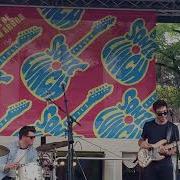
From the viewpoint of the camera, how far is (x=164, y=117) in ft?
22.9

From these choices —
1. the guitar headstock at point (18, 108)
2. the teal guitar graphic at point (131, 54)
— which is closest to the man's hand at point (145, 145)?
the teal guitar graphic at point (131, 54)

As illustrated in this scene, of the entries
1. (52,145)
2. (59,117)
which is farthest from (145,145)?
(59,117)

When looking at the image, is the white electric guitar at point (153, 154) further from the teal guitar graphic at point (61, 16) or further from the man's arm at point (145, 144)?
the teal guitar graphic at point (61, 16)

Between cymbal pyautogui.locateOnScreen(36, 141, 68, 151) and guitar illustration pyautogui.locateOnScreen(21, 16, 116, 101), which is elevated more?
guitar illustration pyautogui.locateOnScreen(21, 16, 116, 101)

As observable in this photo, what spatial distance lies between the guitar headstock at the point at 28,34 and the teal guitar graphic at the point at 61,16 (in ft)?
0.94

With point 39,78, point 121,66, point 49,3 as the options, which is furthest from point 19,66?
point 121,66

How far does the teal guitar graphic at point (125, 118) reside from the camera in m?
→ 9.91

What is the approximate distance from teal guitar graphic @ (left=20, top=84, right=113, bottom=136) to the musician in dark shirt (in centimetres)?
291

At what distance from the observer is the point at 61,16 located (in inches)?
393

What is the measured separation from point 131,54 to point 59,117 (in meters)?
1.85

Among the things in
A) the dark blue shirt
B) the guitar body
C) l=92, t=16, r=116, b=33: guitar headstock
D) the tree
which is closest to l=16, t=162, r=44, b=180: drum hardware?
the guitar body

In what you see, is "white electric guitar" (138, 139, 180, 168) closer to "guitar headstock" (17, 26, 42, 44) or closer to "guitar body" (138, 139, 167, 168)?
"guitar body" (138, 139, 167, 168)

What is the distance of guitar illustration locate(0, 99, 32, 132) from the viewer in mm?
9672

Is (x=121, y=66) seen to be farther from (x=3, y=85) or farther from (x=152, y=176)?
(x=152, y=176)
